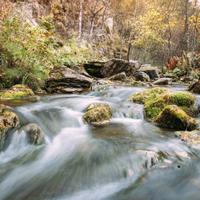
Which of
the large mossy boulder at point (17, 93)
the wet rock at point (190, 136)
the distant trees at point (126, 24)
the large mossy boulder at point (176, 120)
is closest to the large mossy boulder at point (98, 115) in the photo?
the large mossy boulder at point (176, 120)

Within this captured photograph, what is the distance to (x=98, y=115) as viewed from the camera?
23.0 ft

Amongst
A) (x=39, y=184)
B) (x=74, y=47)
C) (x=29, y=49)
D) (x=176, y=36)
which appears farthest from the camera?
(x=176, y=36)

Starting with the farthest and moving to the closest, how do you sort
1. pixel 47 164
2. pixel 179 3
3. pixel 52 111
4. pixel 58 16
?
pixel 179 3 → pixel 58 16 → pixel 52 111 → pixel 47 164

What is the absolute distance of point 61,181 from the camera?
428 centimetres

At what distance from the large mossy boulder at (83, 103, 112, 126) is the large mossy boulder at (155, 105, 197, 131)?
125 cm

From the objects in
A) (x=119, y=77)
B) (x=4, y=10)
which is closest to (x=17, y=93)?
(x=4, y=10)

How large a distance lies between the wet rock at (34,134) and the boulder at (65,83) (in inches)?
214

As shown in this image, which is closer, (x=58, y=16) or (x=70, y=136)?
(x=70, y=136)

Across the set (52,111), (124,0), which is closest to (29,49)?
(52,111)

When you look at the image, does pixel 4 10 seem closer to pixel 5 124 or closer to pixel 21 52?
pixel 21 52

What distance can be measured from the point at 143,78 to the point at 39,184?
1213cm

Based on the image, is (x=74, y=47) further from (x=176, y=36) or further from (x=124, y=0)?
(x=124, y=0)

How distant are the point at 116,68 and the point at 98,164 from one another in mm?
12055

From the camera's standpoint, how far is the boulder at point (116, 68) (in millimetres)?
16172
